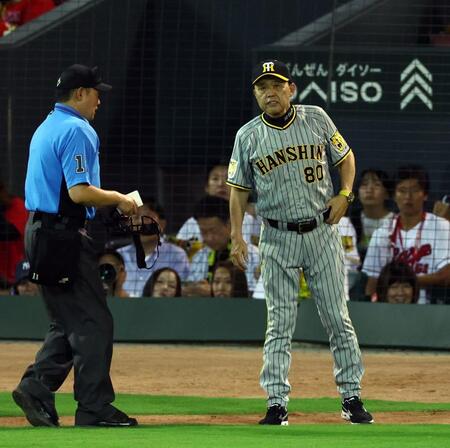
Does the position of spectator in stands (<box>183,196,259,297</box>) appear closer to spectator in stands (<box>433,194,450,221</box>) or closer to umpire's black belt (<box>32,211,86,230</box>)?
spectator in stands (<box>433,194,450,221</box>)

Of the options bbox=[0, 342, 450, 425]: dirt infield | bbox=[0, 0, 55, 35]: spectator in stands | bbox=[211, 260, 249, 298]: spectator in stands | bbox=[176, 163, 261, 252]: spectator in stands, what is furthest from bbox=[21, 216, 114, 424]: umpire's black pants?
bbox=[0, 0, 55, 35]: spectator in stands

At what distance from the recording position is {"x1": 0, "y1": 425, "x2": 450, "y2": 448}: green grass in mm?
6582

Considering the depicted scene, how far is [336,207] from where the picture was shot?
8125 mm

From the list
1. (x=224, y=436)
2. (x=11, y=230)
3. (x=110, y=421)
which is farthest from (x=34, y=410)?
(x=11, y=230)

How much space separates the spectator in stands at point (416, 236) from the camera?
515 inches

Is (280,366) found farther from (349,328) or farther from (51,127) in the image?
(51,127)

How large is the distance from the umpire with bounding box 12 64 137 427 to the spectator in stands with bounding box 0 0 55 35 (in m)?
7.96

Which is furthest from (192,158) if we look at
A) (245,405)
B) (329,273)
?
(329,273)

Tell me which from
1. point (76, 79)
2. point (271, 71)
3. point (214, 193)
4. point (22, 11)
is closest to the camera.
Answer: point (76, 79)

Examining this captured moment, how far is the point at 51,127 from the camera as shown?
7.78 metres

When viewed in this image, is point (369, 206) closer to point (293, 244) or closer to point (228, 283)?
point (228, 283)

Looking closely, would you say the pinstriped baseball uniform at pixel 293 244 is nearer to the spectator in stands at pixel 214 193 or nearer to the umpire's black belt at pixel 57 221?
the umpire's black belt at pixel 57 221

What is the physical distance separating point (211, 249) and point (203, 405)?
428cm

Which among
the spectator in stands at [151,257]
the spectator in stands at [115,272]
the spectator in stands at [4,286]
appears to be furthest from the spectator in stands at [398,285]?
the spectator in stands at [4,286]
